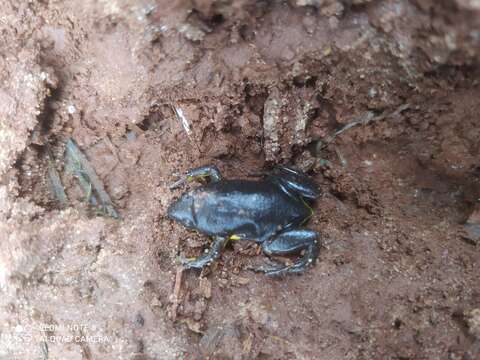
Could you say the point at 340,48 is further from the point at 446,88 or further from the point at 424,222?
the point at 424,222

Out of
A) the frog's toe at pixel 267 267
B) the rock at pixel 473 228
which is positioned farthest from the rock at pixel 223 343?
the rock at pixel 473 228

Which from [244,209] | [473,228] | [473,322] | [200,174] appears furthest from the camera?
[200,174]

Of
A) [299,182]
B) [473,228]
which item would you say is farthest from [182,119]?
[473,228]

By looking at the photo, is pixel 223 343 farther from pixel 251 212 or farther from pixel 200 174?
pixel 200 174

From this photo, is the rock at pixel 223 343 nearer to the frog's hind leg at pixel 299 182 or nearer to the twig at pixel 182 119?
the frog's hind leg at pixel 299 182

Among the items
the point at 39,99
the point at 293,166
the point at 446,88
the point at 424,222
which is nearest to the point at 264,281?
the point at 293,166
